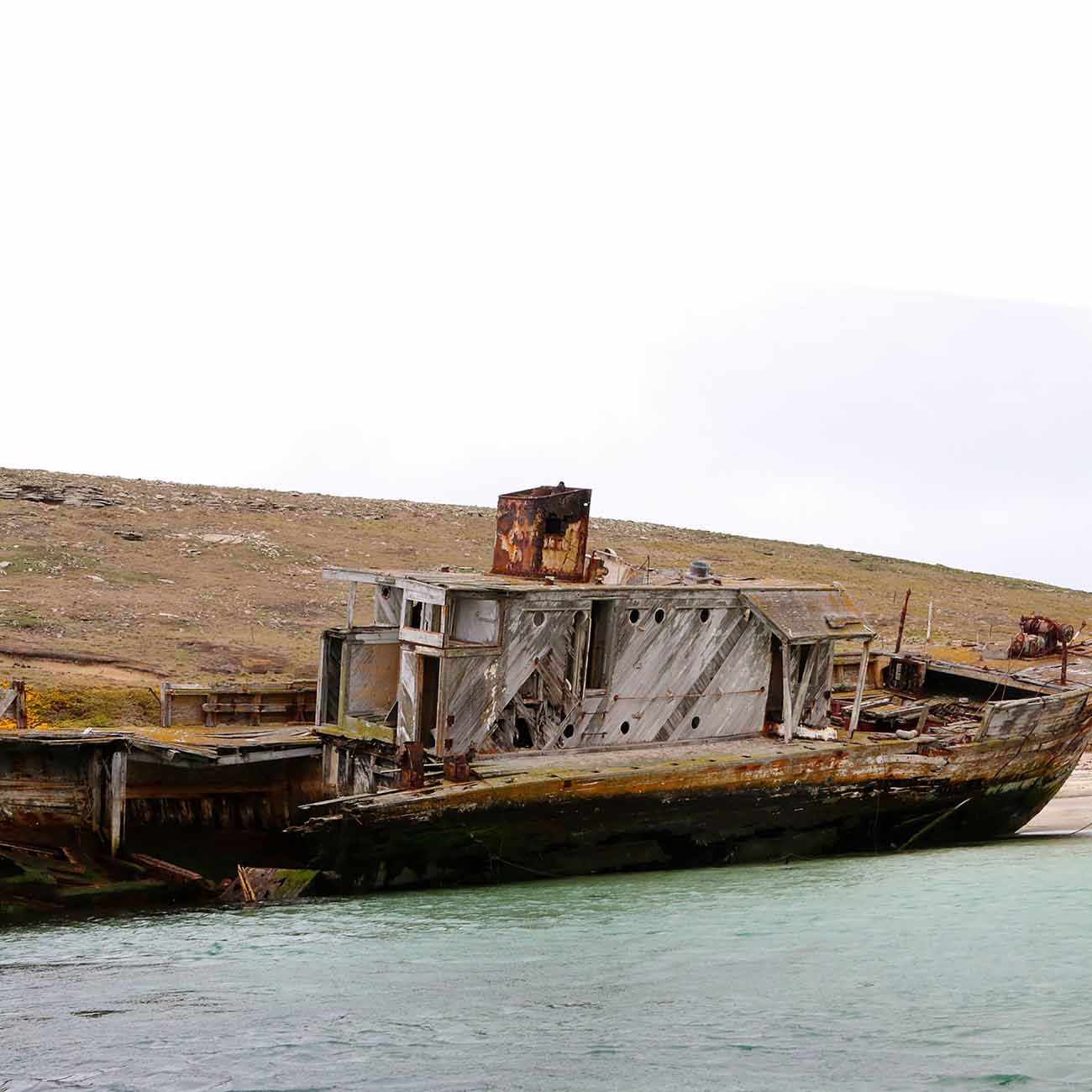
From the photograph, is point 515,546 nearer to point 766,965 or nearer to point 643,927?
point 643,927

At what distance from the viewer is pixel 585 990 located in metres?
11.5

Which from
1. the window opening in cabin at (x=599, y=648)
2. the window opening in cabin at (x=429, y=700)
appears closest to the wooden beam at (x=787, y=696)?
the window opening in cabin at (x=599, y=648)

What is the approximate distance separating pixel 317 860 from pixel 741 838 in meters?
5.11

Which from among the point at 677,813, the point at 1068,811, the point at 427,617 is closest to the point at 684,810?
the point at 677,813

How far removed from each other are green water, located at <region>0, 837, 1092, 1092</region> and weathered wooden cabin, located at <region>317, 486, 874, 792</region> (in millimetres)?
2039

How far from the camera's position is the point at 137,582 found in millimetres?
33562

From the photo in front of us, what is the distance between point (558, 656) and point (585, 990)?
5.76m

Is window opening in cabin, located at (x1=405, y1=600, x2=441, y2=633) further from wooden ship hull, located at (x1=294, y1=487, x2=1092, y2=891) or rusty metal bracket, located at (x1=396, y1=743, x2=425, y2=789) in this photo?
rusty metal bracket, located at (x1=396, y1=743, x2=425, y2=789)

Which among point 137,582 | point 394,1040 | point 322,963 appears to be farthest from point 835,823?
point 137,582

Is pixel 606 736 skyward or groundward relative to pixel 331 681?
groundward

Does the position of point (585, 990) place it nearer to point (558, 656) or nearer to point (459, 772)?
point (459, 772)

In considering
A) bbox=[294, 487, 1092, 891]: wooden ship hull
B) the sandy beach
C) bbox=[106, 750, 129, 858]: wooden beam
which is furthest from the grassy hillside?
the sandy beach

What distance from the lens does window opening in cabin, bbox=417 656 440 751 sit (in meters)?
16.2

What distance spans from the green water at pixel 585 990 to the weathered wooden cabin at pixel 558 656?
2.04 metres
